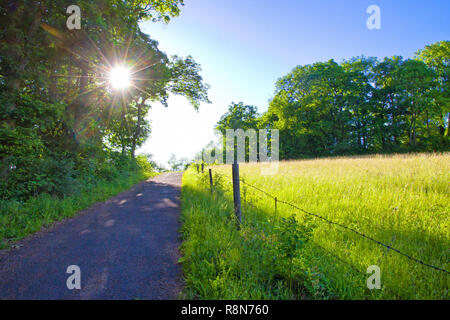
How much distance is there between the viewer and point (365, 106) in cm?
2822

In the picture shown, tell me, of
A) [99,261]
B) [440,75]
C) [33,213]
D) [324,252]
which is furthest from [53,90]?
[440,75]

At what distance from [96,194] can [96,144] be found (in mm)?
3846

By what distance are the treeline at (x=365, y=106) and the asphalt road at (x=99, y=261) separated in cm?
3074

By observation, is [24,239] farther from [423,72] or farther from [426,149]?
[423,72]

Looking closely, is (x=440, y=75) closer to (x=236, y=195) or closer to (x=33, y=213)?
(x=236, y=195)

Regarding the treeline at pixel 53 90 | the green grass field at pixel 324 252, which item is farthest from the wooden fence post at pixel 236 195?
the treeline at pixel 53 90

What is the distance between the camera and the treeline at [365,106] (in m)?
25.3

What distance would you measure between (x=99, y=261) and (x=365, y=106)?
3681cm

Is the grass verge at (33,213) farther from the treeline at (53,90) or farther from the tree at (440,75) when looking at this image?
the tree at (440,75)

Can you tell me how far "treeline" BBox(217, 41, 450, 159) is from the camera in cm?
2534

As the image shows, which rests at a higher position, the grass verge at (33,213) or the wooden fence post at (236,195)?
the wooden fence post at (236,195)

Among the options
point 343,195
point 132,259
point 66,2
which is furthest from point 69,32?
point 343,195

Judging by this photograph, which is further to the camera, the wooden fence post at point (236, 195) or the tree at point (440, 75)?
the tree at point (440, 75)

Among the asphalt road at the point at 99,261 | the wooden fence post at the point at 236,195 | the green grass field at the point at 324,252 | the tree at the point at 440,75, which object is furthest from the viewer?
the tree at the point at 440,75
